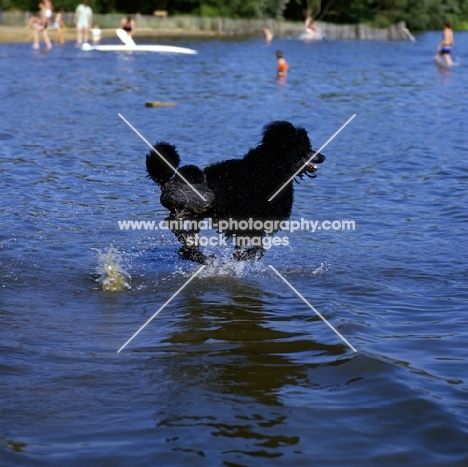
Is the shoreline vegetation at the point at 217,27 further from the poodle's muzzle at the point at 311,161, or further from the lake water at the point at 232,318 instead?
the poodle's muzzle at the point at 311,161

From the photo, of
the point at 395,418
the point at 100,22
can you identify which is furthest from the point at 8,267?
the point at 100,22

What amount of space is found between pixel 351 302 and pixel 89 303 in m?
2.13

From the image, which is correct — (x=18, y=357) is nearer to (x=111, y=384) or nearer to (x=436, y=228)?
(x=111, y=384)

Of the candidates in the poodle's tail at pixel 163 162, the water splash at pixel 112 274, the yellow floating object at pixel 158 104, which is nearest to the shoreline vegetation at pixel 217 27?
the yellow floating object at pixel 158 104

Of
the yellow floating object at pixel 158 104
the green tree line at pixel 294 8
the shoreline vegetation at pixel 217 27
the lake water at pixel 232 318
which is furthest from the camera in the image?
the green tree line at pixel 294 8

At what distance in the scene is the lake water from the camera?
4789 mm

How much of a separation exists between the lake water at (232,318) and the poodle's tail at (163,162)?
1.03m

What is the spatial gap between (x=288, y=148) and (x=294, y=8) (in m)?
56.2

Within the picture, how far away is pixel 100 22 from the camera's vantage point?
51094mm

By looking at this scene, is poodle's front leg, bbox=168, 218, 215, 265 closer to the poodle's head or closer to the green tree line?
the poodle's head

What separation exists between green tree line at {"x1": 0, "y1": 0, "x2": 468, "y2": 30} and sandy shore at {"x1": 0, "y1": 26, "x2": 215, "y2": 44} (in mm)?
5350

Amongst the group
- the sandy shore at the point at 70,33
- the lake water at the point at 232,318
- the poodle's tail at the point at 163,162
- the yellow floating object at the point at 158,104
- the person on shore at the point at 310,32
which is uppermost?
the person on shore at the point at 310,32

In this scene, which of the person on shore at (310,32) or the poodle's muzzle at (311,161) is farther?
the person on shore at (310,32)

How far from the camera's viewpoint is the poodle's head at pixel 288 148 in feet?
23.9
